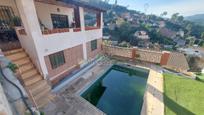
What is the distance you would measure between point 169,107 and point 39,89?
6.60m

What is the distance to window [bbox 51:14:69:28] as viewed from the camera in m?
9.31

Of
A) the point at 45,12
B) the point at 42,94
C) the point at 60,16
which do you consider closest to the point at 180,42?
the point at 60,16

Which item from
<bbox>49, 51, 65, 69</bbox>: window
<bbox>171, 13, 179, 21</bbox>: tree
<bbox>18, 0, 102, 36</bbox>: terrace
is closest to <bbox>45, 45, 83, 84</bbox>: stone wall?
<bbox>49, 51, 65, 69</bbox>: window

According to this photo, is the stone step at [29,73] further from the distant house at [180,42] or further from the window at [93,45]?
the distant house at [180,42]

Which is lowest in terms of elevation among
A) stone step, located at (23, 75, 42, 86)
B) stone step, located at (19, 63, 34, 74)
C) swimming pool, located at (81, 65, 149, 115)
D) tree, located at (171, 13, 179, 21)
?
swimming pool, located at (81, 65, 149, 115)

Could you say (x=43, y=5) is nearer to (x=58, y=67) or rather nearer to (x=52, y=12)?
(x=52, y=12)

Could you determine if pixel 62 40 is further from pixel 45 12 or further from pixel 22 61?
pixel 45 12

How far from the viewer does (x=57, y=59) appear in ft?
23.2

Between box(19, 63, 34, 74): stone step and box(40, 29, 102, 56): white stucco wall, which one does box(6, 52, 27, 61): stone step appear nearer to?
box(19, 63, 34, 74): stone step

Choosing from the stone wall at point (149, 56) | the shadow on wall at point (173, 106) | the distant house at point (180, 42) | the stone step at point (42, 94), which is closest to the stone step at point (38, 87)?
the stone step at point (42, 94)

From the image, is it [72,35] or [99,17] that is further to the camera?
[99,17]

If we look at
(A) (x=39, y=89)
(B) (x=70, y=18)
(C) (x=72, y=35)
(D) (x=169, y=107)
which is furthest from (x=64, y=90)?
(B) (x=70, y=18)

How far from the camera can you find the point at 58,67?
7.18 metres

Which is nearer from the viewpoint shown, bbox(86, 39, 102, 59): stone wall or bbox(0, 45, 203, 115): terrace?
bbox(0, 45, 203, 115): terrace
